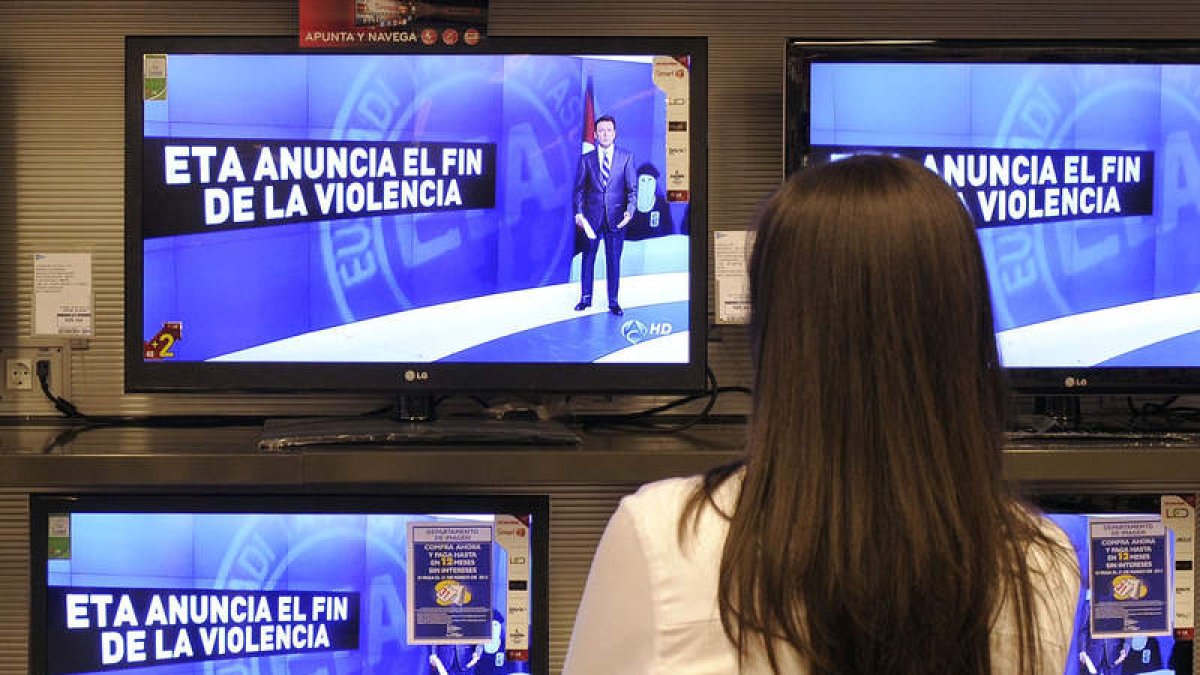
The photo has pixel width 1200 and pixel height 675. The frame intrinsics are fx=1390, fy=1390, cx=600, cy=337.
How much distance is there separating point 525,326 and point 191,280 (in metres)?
0.47

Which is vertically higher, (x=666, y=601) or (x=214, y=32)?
(x=214, y=32)

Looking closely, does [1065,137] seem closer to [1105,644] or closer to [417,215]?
[1105,644]

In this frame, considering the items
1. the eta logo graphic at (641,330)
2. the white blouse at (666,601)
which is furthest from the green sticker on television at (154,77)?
the white blouse at (666,601)

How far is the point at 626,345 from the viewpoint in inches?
78.5

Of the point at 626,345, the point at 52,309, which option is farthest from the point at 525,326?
the point at 52,309

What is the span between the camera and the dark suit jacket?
1.99m

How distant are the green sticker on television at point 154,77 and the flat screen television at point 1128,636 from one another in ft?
4.86

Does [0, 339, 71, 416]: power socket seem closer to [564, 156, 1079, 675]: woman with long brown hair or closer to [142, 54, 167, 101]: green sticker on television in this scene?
[142, 54, 167, 101]: green sticker on television

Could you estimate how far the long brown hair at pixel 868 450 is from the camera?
1.01m

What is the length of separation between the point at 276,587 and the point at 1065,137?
1.35m

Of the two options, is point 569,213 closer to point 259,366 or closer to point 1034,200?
point 259,366

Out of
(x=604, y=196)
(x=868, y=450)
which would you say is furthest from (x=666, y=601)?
(x=604, y=196)

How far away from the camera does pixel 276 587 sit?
2.11 metres

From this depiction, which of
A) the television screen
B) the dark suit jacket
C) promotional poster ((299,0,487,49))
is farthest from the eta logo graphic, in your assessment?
promotional poster ((299,0,487,49))
